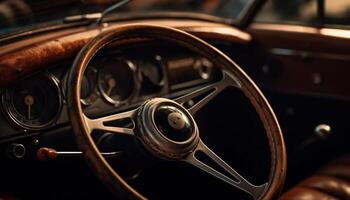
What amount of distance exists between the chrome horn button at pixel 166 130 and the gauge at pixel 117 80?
399mm

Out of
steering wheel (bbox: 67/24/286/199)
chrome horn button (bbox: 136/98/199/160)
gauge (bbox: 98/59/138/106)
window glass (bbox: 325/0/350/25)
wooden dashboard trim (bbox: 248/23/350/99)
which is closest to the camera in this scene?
steering wheel (bbox: 67/24/286/199)

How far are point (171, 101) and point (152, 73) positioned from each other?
1.66ft

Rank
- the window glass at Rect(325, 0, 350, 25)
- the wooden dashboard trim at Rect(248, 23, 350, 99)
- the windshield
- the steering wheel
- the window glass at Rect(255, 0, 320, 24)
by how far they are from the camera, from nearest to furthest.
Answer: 1. the steering wheel
2. the windshield
3. the wooden dashboard trim at Rect(248, 23, 350, 99)
4. the window glass at Rect(325, 0, 350, 25)
5. the window glass at Rect(255, 0, 320, 24)

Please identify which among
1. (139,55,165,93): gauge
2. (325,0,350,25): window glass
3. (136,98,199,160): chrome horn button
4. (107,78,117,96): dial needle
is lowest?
(136,98,199,160): chrome horn button

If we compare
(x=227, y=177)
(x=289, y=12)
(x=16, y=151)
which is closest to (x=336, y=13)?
(x=289, y=12)

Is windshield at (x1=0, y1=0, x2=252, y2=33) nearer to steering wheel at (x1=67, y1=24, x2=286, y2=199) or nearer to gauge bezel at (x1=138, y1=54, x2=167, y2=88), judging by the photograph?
gauge bezel at (x1=138, y1=54, x2=167, y2=88)

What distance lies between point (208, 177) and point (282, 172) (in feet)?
1.86

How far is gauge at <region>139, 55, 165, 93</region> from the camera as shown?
196 cm

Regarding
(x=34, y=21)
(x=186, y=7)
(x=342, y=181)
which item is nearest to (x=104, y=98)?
(x=34, y=21)

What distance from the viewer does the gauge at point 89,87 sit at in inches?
68.1

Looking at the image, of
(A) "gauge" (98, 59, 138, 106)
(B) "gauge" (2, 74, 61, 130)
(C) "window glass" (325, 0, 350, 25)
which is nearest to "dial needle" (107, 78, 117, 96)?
(A) "gauge" (98, 59, 138, 106)

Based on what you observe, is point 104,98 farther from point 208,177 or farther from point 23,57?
point 208,177

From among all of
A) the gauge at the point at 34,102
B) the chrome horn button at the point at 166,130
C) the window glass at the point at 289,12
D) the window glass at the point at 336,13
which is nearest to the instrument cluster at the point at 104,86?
the gauge at the point at 34,102

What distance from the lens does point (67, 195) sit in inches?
70.1
